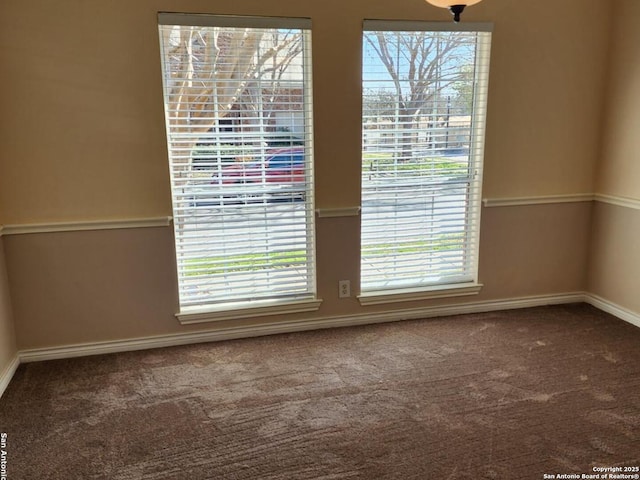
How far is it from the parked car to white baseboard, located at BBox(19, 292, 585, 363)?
0.85m

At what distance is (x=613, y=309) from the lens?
3617 millimetres

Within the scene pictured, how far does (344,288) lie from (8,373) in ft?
6.70

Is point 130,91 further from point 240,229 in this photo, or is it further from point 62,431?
point 62,431

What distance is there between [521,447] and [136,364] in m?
2.12

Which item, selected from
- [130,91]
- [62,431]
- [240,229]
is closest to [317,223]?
[240,229]

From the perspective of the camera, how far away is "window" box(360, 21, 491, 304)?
3.22 m

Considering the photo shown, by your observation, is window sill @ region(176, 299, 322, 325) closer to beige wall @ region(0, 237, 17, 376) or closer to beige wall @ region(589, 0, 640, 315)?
beige wall @ region(0, 237, 17, 376)

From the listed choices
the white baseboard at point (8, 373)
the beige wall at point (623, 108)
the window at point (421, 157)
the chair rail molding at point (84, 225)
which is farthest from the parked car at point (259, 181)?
the beige wall at point (623, 108)

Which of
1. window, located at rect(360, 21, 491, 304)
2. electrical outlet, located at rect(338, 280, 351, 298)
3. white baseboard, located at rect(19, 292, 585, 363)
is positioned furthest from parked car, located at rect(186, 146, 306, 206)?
white baseboard, located at rect(19, 292, 585, 363)

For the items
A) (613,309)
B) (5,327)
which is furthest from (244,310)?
(613,309)

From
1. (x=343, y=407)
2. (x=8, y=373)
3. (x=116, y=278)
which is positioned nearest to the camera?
(x=343, y=407)

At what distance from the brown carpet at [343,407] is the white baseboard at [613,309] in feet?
0.42

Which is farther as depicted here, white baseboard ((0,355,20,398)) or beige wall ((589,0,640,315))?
beige wall ((589,0,640,315))

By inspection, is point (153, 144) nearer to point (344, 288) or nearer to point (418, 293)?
point (344, 288)
